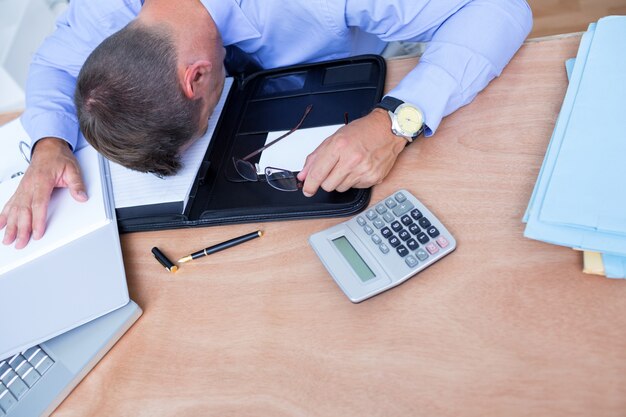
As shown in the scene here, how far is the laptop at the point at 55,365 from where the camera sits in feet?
2.12

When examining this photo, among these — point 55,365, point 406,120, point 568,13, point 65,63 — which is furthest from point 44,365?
point 568,13

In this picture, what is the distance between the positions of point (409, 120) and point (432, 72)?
11 centimetres

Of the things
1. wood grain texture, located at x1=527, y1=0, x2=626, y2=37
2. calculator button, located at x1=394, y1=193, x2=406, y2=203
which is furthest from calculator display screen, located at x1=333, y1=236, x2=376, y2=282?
wood grain texture, located at x1=527, y1=0, x2=626, y2=37

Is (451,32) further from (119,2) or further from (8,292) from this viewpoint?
(8,292)

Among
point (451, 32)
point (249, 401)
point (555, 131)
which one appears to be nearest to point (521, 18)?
point (451, 32)

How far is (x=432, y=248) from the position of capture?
24.6 inches

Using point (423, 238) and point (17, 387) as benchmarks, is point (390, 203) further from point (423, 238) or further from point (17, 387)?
point (17, 387)

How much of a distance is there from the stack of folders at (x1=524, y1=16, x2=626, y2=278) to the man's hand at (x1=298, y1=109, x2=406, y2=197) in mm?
225

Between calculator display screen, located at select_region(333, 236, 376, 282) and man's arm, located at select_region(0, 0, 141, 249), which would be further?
man's arm, located at select_region(0, 0, 141, 249)

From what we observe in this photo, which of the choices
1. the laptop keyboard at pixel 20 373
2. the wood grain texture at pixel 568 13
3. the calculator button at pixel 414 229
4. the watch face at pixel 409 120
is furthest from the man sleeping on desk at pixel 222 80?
the wood grain texture at pixel 568 13

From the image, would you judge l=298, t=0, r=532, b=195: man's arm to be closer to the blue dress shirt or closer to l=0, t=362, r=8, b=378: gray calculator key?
the blue dress shirt

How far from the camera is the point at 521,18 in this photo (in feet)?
2.71

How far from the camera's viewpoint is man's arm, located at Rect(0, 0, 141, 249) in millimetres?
837

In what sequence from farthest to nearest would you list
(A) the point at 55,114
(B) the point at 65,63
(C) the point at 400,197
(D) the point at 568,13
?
(D) the point at 568,13 → (B) the point at 65,63 → (A) the point at 55,114 → (C) the point at 400,197
